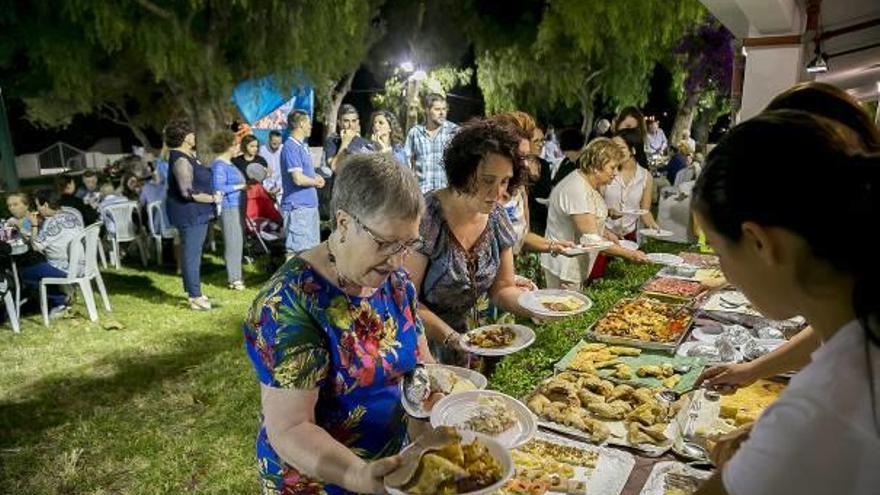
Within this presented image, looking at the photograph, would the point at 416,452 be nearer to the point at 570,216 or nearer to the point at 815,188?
the point at 815,188

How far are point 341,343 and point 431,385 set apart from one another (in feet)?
1.30

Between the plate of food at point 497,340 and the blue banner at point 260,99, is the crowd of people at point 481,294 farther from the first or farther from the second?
the blue banner at point 260,99

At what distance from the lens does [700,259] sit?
13.7 feet

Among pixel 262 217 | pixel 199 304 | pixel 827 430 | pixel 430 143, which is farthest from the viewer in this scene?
pixel 262 217

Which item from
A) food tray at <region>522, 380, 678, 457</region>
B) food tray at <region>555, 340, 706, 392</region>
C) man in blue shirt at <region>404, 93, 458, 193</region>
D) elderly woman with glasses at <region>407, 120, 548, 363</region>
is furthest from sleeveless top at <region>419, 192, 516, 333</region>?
man in blue shirt at <region>404, 93, 458, 193</region>

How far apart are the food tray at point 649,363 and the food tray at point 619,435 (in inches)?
13.5

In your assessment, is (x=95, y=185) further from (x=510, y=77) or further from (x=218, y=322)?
(x=510, y=77)

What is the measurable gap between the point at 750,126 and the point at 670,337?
6.48 feet

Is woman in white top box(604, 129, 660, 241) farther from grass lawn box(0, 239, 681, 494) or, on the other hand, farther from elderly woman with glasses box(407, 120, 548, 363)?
elderly woman with glasses box(407, 120, 548, 363)

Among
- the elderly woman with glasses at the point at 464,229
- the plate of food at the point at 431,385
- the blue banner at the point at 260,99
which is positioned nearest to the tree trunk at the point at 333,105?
the blue banner at the point at 260,99

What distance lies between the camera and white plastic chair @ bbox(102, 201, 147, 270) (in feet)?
24.9

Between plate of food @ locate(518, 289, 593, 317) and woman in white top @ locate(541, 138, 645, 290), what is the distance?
3.96 feet

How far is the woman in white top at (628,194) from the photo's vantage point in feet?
16.8

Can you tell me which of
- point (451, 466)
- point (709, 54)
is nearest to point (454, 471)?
point (451, 466)
